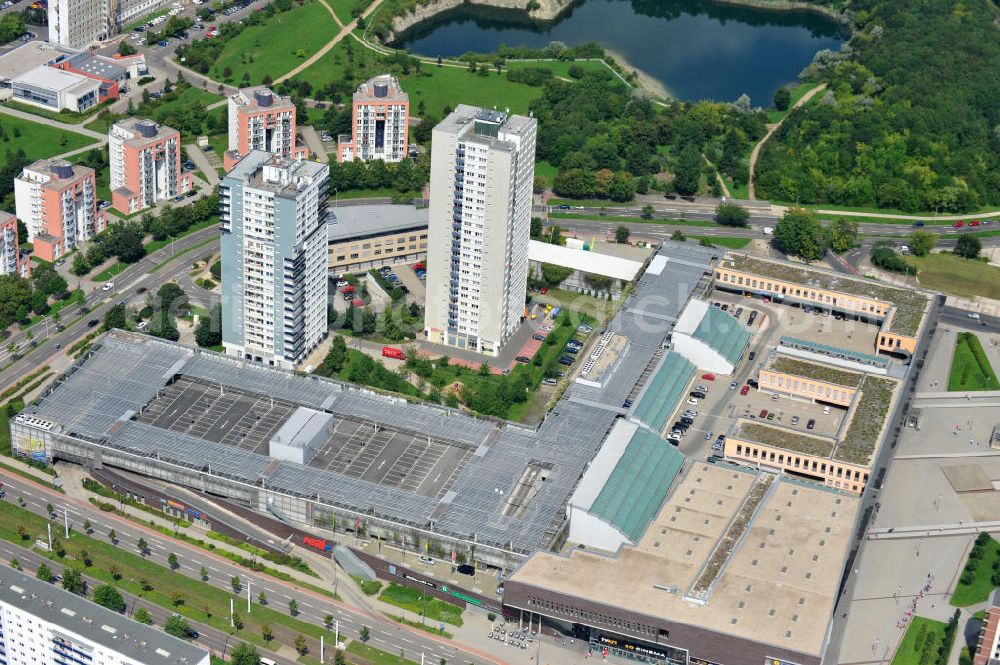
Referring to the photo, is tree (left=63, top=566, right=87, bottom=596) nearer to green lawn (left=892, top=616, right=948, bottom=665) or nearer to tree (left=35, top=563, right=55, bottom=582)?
tree (left=35, top=563, right=55, bottom=582)

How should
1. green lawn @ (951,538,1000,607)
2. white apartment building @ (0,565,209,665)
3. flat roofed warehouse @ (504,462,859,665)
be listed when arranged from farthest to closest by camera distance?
green lawn @ (951,538,1000,607) < flat roofed warehouse @ (504,462,859,665) < white apartment building @ (0,565,209,665)

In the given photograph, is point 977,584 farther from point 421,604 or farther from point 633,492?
point 421,604

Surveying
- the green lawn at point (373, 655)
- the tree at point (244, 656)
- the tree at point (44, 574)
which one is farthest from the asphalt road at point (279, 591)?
the tree at point (44, 574)

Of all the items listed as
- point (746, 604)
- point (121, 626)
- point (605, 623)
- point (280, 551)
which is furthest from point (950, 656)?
point (121, 626)

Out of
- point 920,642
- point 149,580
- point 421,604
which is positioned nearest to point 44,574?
point 149,580

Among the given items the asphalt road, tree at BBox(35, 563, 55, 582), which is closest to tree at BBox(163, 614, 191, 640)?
the asphalt road

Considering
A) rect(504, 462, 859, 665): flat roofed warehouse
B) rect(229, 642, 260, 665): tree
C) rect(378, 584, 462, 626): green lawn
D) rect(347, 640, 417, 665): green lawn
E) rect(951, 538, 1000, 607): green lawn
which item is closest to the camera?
rect(504, 462, 859, 665): flat roofed warehouse

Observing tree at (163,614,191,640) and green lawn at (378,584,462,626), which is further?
green lawn at (378,584,462,626)
